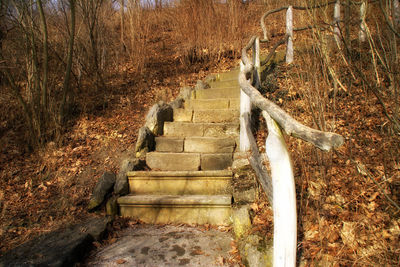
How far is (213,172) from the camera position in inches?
126

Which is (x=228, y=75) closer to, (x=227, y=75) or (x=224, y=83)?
(x=227, y=75)

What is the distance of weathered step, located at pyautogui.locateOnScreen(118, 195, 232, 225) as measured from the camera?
291cm

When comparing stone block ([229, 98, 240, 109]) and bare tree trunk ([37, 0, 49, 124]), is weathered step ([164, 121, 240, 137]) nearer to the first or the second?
stone block ([229, 98, 240, 109])

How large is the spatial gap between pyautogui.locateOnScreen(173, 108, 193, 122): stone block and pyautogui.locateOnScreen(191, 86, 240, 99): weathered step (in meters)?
0.62

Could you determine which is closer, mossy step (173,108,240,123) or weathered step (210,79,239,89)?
mossy step (173,108,240,123)

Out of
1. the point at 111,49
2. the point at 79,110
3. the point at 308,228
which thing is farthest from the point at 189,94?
the point at 308,228

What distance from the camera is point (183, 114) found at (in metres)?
4.61

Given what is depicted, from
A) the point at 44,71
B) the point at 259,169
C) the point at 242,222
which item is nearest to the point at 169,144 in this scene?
the point at 259,169

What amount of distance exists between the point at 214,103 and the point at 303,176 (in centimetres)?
251

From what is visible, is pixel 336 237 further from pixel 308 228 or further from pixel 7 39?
pixel 7 39

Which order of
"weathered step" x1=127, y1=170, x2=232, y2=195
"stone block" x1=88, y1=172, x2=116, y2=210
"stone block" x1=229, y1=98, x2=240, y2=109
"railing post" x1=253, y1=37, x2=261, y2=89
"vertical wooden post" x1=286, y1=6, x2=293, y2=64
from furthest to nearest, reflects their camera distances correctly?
"vertical wooden post" x1=286, y1=6, x2=293, y2=64 < "stone block" x1=229, y1=98, x2=240, y2=109 < "railing post" x1=253, y1=37, x2=261, y2=89 < "weathered step" x1=127, y1=170, x2=232, y2=195 < "stone block" x1=88, y1=172, x2=116, y2=210

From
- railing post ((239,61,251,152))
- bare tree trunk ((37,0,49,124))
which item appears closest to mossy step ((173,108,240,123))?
railing post ((239,61,251,152))

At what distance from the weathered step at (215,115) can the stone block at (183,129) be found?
12.1 inches

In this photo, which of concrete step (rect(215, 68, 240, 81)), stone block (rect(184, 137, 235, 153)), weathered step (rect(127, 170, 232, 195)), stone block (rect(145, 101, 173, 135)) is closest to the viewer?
weathered step (rect(127, 170, 232, 195))
